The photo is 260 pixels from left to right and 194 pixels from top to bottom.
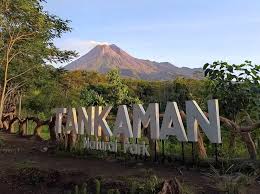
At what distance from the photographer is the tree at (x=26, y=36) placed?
738 inches

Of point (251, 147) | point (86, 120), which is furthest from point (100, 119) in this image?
point (251, 147)

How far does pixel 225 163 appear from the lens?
8875 mm

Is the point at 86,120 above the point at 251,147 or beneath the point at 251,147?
above

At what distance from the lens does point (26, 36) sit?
782 inches

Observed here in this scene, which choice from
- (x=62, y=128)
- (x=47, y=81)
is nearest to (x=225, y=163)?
(x=62, y=128)

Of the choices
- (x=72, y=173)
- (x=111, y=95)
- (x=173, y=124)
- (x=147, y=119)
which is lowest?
(x=72, y=173)

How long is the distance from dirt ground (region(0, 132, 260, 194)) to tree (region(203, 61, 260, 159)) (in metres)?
1.22

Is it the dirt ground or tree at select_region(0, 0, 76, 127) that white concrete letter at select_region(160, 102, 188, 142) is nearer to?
the dirt ground

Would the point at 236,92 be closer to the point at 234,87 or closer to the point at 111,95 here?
the point at 234,87

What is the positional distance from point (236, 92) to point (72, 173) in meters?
4.04

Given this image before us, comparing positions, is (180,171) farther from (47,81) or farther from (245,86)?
(47,81)

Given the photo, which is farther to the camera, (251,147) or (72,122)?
(72,122)

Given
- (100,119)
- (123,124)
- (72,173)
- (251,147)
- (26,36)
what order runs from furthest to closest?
(26,36)
(100,119)
(123,124)
(72,173)
(251,147)

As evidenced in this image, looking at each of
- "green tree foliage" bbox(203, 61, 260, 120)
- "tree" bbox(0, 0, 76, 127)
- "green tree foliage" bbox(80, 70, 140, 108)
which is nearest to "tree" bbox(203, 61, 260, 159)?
"green tree foliage" bbox(203, 61, 260, 120)
